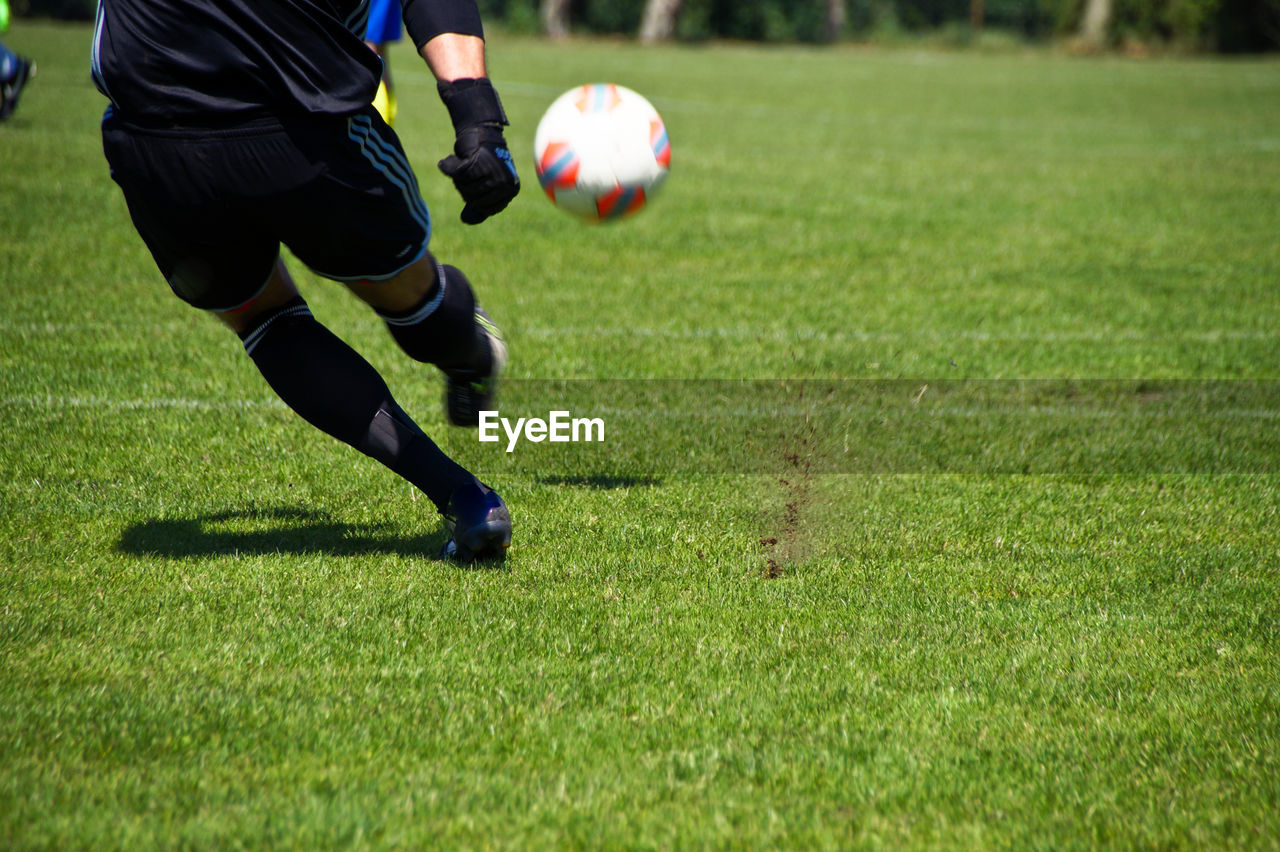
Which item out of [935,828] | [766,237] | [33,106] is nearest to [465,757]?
[935,828]

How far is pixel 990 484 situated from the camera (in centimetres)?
468

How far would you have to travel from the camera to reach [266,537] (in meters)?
3.90

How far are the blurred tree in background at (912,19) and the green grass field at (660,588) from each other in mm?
38180

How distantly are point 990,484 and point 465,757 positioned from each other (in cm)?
277

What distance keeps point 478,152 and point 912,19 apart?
5010 cm

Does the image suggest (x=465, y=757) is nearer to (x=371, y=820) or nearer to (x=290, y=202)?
(x=371, y=820)

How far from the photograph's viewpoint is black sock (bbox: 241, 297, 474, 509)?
3418 millimetres

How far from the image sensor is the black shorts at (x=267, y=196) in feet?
9.62

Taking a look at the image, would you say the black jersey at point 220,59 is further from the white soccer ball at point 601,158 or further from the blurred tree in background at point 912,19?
the blurred tree in background at point 912,19

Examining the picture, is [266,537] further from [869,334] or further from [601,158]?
[869,334]

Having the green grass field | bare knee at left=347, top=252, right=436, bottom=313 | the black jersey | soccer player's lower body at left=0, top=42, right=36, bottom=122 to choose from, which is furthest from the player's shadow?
soccer player's lower body at left=0, top=42, right=36, bottom=122

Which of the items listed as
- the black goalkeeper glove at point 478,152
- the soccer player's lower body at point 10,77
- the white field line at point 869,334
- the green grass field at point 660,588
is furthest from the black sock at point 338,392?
the soccer player's lower body at point 10,77

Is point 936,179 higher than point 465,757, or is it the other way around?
point 465,757

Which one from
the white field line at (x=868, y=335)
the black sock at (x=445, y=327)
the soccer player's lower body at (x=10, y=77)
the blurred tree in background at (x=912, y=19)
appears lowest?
the blurred tree in background at (x=912, y=19)
